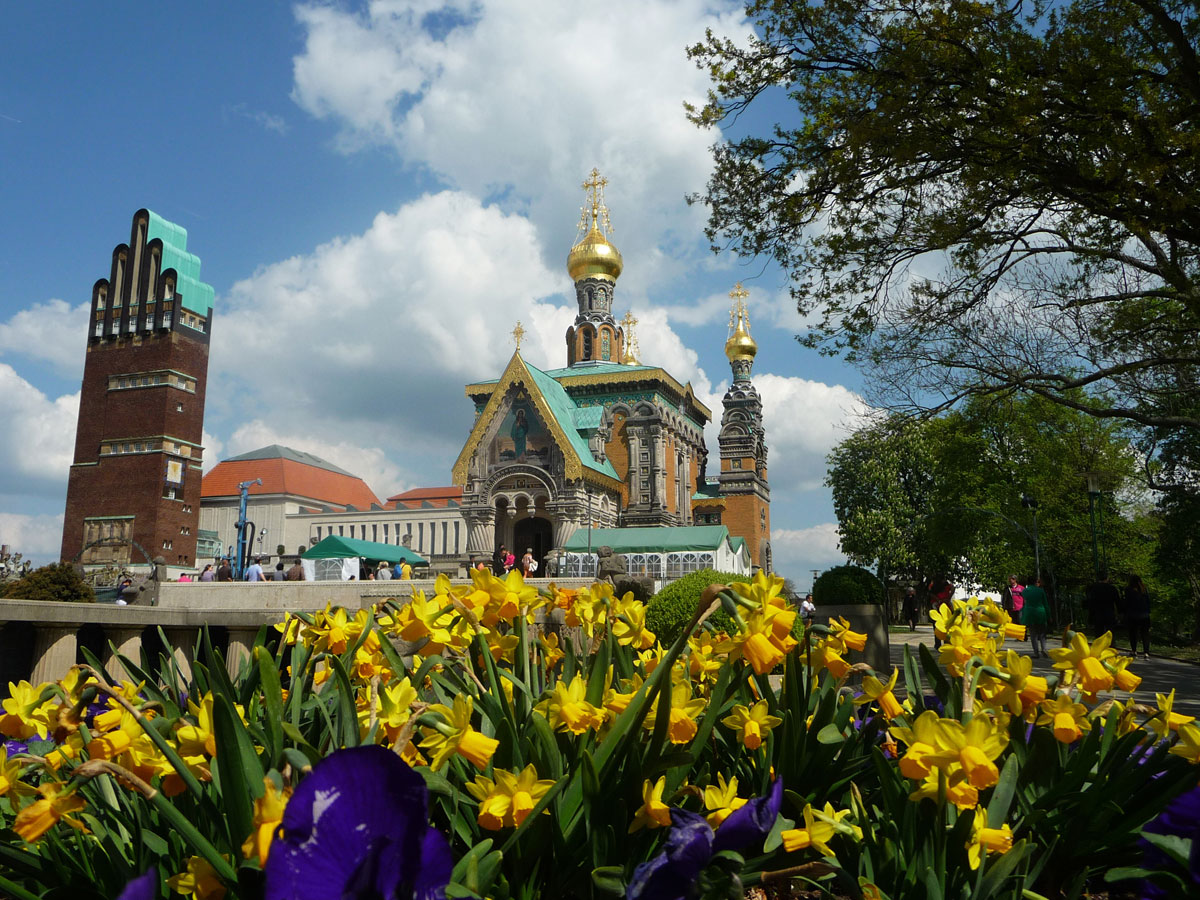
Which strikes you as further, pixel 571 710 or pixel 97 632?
pixel 97 632

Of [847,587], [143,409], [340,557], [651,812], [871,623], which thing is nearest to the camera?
[651,812]

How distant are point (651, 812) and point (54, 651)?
7704 millimetres

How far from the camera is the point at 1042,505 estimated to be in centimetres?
3856

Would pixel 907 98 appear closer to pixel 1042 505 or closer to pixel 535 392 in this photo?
pixel 1042 505

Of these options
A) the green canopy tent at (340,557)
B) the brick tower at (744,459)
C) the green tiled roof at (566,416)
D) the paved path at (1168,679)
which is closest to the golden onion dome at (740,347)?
the brick tower at (744,459)

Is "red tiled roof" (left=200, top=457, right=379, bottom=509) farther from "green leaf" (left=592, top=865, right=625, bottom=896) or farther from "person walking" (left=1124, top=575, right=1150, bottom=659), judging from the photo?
"green leaf" (left=592, top=865, right=625, bottom=896)

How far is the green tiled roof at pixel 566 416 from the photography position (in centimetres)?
4581

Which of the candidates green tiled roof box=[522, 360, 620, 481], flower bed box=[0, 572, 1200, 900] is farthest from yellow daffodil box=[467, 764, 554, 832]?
green tiled roof box=[522, 360, 620, 481]

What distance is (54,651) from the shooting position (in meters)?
7.41

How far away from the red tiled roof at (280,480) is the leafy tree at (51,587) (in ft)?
191

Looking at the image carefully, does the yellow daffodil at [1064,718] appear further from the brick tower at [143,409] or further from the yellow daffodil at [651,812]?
the brick tower at [143,409]

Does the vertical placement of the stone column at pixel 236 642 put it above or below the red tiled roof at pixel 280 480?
below

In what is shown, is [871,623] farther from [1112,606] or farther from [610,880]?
[610,880]

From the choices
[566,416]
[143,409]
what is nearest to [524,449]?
[566,416]
